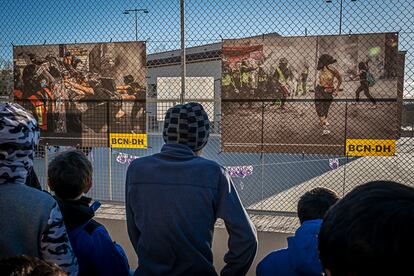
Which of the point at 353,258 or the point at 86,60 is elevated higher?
the point at 86,60

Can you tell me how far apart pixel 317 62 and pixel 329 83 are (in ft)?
0.82

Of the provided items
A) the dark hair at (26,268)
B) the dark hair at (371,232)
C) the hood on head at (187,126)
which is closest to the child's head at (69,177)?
the hood on head at (187,126)

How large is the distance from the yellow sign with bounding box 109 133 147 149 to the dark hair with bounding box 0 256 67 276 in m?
3.12

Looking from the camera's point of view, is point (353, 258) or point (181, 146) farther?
point (181, 146)

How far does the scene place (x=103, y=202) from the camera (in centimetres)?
464

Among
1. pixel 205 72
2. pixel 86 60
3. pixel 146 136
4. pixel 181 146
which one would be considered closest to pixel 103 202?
pixel 146 136

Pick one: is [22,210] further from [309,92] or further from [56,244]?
[309,92]

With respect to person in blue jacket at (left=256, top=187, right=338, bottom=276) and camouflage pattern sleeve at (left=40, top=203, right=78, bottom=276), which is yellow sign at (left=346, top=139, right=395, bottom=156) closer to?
person in blue jacket at (left=256, top=187, right=338, bottom=276)

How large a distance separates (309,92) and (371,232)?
10.4 feet

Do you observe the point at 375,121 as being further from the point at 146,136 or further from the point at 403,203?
the point at 403,203

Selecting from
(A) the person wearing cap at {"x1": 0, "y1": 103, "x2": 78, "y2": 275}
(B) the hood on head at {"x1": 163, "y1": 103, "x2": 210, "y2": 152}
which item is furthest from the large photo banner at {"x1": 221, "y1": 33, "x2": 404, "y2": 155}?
(A) the person wearing cap at {"x1": 0, "y1": 103, "x2": 78, "y2": 275}

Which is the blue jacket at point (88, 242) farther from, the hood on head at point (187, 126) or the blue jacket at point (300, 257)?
the blue jacket at point (300, 257)

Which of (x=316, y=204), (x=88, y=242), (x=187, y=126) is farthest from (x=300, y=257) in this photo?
(x=88, y=242)

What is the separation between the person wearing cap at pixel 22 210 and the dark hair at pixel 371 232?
1.29m
